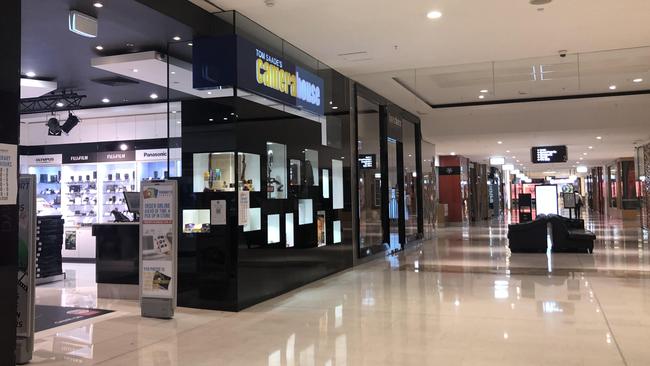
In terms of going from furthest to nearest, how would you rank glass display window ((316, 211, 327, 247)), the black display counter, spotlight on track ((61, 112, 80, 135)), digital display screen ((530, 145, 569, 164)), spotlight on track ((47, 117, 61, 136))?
digital display screen ((530, 145, 569, 164)) → spotlight on track ((47, 117, 61, 136)) → spotlight on track ((61, 112, 80, 135)) → glass display window ((316, 211, 327, 247)) → the black display counter

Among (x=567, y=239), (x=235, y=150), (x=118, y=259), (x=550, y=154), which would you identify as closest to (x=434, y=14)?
(x=235, y=150)

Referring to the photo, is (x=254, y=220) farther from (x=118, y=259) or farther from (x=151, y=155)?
(x=151, y=155)

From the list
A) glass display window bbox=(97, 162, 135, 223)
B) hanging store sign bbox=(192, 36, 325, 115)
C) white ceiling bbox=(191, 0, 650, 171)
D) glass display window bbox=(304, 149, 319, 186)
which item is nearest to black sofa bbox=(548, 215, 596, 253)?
white ceiling bbox=(191, 0, 650, 171)

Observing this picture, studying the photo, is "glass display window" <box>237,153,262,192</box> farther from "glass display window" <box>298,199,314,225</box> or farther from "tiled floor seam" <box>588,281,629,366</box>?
"tiled floor seam" <box>588,281,629,366</box>

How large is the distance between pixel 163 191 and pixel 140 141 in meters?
6.01

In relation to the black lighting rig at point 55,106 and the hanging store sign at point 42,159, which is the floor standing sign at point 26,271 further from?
the hanging store sign at point 42,159

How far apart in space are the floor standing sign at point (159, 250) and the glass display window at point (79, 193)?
6.73 meters

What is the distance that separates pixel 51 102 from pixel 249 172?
20.3 ft

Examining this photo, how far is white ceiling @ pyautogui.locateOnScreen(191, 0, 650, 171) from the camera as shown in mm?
6320

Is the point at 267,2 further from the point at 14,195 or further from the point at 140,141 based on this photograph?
the point at 140,141

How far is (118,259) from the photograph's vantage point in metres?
7.34

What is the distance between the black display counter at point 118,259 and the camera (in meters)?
7.22

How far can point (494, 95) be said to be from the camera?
12.9 metres

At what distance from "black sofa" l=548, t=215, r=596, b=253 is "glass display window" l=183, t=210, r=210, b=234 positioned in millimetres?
8443
